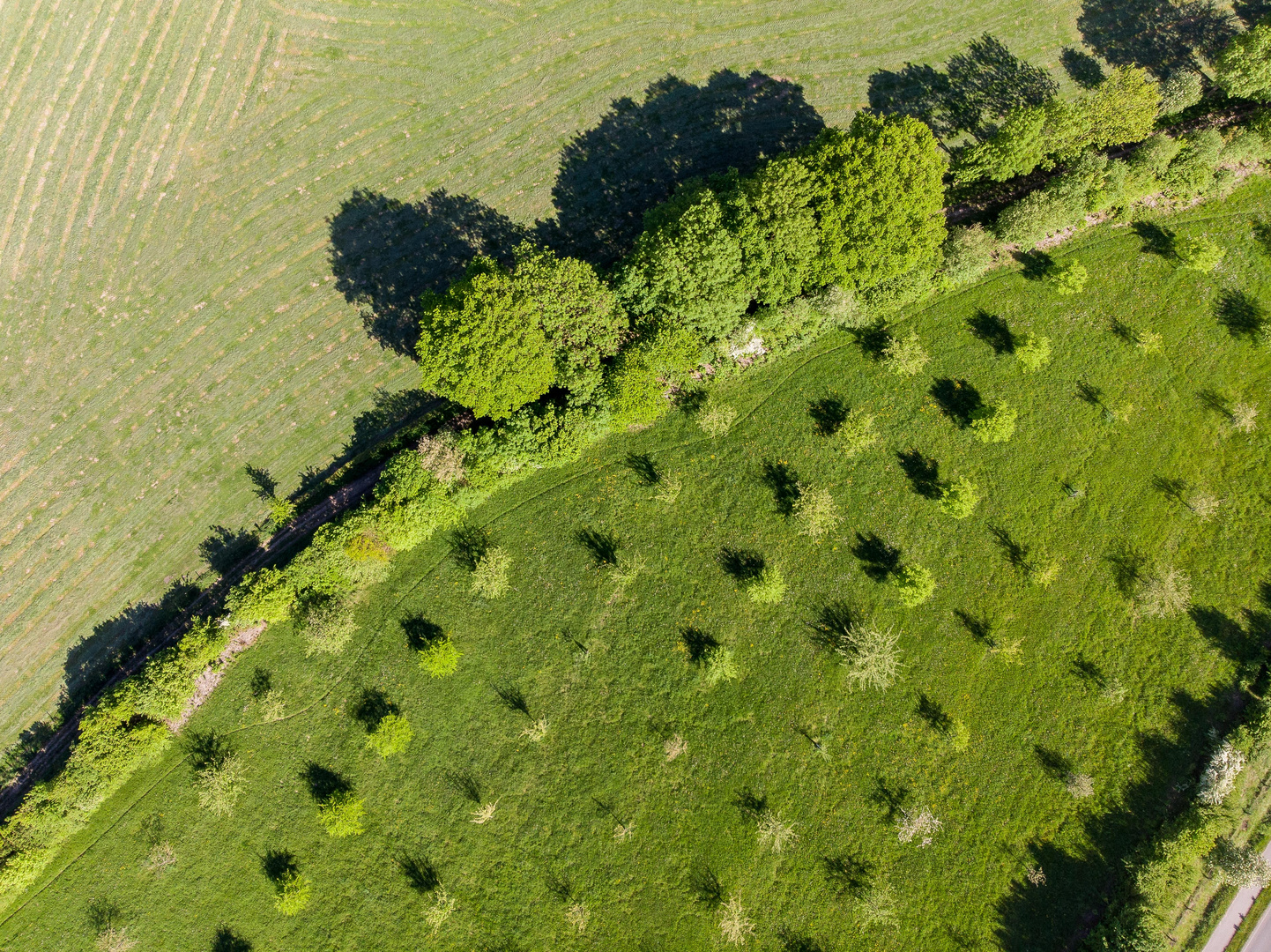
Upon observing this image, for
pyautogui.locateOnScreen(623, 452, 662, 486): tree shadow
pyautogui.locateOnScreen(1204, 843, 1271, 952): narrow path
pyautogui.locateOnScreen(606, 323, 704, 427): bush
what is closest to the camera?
pyautogui.locateOnScreen(606, 323, 704, 427): bush

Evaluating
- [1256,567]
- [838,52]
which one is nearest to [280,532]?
[838,52]

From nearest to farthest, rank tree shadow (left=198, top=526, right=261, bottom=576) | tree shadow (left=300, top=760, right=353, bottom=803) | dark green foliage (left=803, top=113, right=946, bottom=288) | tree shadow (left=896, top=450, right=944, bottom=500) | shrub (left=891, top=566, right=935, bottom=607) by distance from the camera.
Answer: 1. dark green foliage (left=803, top=113, right=946, bottom=288)
2. shrub (left=891, top=566, right=935, bottom=607)
3. tree shadow (left=300, top=760, right=353, bottom=803)
4. tree shadow (left=896, top=450, right=944, bottom=500)
5. tree shadow (left=198, top=526, right=261, bottom=576)

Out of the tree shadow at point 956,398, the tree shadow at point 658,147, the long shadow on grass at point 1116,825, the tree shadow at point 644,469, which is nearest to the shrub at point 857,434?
the tree shadow at point 956,398

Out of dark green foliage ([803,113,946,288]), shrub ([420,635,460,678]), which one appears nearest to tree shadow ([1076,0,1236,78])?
dark green foliage ([803,113,946,288])

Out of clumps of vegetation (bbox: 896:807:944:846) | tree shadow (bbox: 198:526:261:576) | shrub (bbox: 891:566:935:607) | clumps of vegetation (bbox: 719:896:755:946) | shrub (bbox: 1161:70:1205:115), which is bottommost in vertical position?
clumps of vegetation (bbox: 896:807:944:846)

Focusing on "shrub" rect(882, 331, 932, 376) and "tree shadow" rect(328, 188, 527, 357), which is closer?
"shrub" rect(882, 331, 932, 376)

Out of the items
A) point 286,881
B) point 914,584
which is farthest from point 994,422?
point 286,881

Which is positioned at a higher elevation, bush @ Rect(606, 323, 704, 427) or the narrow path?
bush @ Rect(606, 323, 704, 427)

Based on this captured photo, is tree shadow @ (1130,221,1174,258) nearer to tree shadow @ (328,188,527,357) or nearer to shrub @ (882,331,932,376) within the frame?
shrub @ (882,331,932,376)
